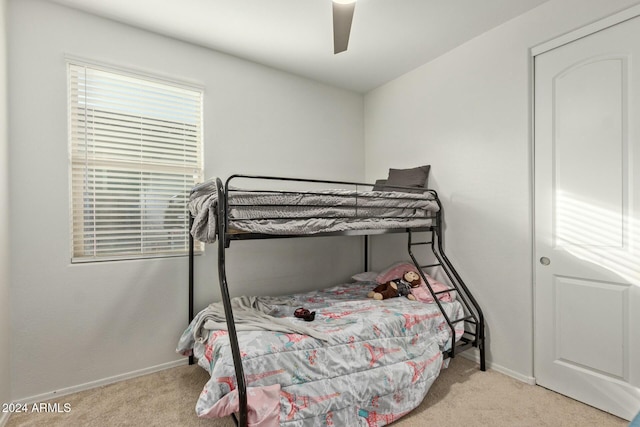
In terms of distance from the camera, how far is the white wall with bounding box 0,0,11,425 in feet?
6.10

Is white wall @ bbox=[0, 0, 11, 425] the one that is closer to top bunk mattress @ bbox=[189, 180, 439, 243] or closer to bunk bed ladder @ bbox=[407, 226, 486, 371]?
top bunk mattress @ bbox=[189, 180, 439, 243]

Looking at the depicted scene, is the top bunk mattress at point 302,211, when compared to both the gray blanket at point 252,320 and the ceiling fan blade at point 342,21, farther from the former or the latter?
the ceiling fan blade at point 342,21

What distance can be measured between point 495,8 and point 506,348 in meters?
2.43

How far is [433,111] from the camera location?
9.55ft

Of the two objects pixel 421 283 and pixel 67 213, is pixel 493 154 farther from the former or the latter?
pixel 67 213

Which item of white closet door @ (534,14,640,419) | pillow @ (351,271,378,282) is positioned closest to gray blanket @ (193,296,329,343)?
pillow @ (351,271,378,282)

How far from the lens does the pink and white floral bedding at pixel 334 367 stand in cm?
158

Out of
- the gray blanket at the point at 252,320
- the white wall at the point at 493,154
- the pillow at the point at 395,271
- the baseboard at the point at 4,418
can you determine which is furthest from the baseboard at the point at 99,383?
the white wall at the point at 493,154

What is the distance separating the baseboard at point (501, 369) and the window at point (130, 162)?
2490 mm

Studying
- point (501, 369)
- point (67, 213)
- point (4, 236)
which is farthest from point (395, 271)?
point (4, 236)

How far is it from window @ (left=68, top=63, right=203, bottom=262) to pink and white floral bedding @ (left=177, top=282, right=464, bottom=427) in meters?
0.89

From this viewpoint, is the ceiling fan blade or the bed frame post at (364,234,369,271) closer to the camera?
the ceiling fan blade

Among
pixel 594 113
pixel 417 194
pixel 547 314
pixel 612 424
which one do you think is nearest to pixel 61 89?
A: pixel 417 194

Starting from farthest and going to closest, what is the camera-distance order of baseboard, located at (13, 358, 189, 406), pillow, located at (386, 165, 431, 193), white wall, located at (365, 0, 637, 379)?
pillow, located at (386, 165, 431, 193) < white wall, located at (365, 0, 637, 379) < baseboard, located at (13, 358, 189, 406)
